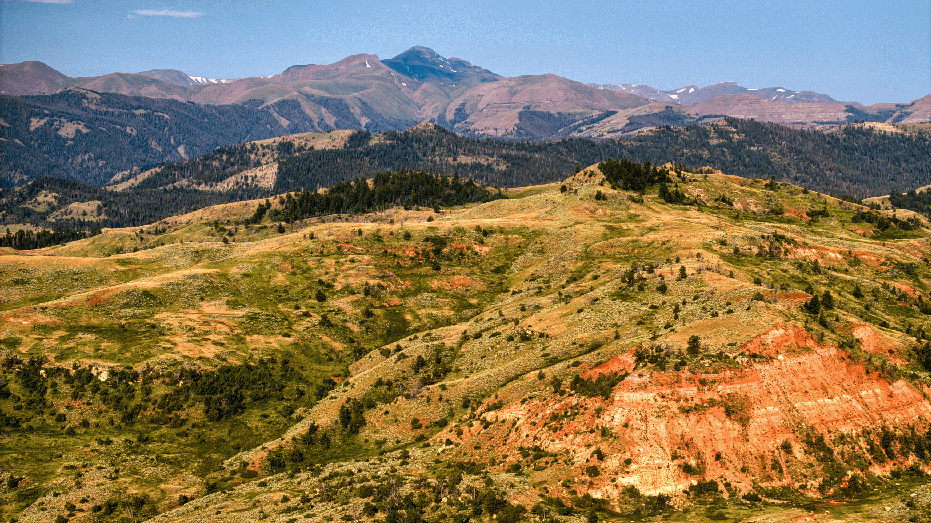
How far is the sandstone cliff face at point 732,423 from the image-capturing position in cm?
6075

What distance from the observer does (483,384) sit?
3403 inches

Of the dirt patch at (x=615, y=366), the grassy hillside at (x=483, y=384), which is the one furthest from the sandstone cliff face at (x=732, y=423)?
the dirt patch at (x=615, y=366)

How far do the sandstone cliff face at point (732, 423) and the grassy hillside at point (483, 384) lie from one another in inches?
9.0

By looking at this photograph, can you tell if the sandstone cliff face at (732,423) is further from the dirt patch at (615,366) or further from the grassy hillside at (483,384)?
the dirt patch at (615,366)

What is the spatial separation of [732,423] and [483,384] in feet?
114

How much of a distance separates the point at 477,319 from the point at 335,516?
63807mm

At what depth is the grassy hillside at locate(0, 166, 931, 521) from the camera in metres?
61.5

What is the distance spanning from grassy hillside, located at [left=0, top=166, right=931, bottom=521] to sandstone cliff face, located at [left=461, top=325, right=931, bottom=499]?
0.75 ft

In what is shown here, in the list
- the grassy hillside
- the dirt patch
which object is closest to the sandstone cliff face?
the grassy hillside

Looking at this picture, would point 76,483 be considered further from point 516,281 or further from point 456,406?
point 516,281

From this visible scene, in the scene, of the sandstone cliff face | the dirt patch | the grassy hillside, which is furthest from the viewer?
the dirt patch

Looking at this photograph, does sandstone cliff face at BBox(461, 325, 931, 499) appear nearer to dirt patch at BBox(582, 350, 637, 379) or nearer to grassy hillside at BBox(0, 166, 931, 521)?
grassy hillside at BBox(0, 166, 931, 521)

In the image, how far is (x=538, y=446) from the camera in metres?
67.4

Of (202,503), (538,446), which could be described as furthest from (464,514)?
(202,503)
